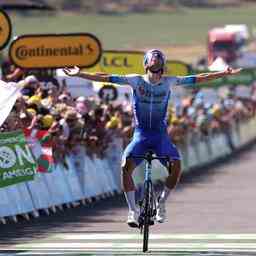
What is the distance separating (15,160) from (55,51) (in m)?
4.21

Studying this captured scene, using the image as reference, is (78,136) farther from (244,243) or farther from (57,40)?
(244,243)

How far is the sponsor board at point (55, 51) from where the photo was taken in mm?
23688

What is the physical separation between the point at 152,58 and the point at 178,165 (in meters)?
1.26

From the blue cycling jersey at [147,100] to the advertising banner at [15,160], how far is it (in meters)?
4.02

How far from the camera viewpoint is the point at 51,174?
22047mm

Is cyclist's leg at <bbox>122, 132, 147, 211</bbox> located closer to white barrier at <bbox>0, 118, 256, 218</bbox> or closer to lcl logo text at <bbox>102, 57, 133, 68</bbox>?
white barrier at <bbox>0, 118, 256, 218</bbox>

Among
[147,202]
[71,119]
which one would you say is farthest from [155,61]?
[71,119]

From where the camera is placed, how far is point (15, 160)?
20016 millimetres

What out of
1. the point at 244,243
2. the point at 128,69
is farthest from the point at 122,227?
the point at 128,69

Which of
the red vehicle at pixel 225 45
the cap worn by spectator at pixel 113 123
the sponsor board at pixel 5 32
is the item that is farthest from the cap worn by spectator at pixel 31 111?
the red vehicle at pixel 225 45

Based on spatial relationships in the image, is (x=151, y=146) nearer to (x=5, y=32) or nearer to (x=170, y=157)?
(x=170, y=157)

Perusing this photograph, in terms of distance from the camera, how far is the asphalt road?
52.7ft

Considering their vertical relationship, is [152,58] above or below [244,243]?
above

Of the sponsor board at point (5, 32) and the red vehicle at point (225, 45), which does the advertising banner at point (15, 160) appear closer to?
the sponsor board at point (5, 32)
